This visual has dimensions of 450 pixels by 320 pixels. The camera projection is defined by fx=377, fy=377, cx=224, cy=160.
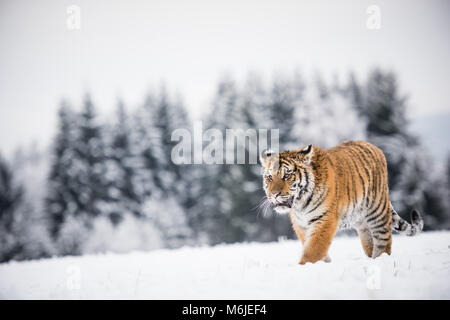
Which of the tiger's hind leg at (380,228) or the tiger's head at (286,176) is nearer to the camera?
the tiger's head at (286,176)

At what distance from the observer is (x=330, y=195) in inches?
203

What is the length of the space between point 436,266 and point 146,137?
25218 millimetres

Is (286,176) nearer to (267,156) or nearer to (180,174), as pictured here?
(267,156)

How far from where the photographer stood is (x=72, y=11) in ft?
23.6

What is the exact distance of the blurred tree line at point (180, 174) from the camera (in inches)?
874

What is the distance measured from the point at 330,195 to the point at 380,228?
120cm

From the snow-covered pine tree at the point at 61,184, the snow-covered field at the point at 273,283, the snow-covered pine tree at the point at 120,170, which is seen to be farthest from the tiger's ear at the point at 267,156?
the snow-covered pine tree at the point at 61,184

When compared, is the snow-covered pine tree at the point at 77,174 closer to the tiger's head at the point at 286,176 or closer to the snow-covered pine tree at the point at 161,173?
the snow-covered pine tree at the point at 161,173

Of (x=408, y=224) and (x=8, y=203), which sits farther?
(x=8, y=203)

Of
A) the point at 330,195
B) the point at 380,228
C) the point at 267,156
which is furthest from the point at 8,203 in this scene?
the point at 380,228

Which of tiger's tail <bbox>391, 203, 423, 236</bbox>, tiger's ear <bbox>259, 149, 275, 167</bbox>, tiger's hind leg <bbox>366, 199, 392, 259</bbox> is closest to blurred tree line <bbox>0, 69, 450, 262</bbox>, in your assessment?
tiger's tail <bbox>391, 203, 423, 236</bbox>
